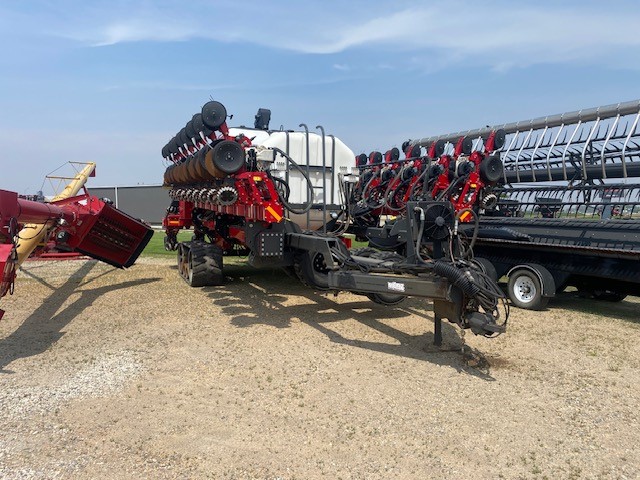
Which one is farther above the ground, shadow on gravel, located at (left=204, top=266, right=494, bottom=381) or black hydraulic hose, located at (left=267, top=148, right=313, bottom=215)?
black hydraulic hose, located at (left=267, top=148, right=313, bottom=215)

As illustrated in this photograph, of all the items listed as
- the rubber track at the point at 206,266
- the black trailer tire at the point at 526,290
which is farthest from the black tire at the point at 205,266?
the black trailer tire at the point at 526,290

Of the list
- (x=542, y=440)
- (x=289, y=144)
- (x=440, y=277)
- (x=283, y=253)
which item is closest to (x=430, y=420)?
(x=542, y=440)

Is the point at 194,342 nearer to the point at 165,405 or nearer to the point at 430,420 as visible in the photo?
the point at 165,405

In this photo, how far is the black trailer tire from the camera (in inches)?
290

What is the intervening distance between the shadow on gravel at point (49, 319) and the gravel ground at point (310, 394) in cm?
4

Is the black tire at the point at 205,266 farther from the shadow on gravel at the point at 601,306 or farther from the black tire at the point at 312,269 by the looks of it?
the shadow on gravel at the point at 601,306

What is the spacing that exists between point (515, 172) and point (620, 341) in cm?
516

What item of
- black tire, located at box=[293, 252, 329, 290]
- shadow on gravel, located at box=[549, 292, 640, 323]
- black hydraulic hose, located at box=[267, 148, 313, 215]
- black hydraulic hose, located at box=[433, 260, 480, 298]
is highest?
black hydraulic hose, located at box=[267, 148, 313, 215]

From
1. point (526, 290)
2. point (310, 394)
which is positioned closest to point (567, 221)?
point (526, 290)

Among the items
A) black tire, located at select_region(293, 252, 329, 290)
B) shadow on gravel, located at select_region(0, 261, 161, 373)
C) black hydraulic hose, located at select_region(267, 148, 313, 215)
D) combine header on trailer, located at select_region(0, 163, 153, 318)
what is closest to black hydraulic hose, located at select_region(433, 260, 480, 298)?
black tire, located at select_region(293, 252, 329, 290)

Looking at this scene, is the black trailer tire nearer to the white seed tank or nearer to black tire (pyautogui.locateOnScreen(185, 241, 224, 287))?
the white seed tank

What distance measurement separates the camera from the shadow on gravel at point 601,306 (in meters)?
7.30

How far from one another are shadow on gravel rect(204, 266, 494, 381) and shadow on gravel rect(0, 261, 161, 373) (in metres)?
1.80

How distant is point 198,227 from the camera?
10.6 meters
